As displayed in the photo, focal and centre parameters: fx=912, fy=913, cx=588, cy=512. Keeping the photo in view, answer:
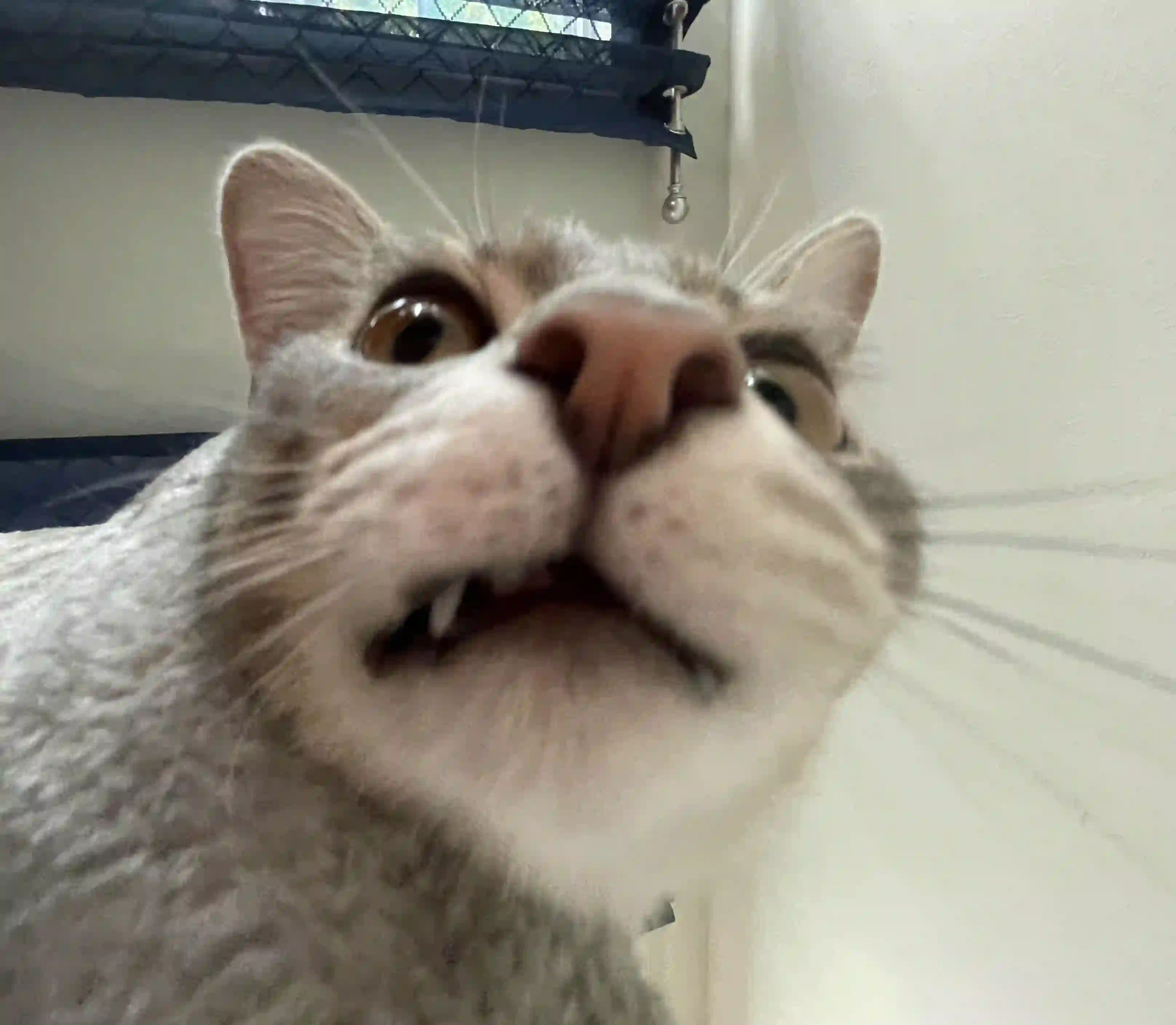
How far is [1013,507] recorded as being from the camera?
32.9 inches

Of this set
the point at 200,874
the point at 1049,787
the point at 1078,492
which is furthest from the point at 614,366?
the point at 1049,787

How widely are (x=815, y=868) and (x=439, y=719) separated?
0.95 m

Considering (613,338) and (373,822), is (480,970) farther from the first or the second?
(613,338)

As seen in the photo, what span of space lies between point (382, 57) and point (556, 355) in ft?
2.92

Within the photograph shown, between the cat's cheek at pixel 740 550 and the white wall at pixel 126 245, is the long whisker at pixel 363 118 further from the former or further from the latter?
the cat's cheek at pixel 740 550

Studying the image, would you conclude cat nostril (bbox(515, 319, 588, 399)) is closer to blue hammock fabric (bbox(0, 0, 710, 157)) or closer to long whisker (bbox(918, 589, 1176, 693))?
long whisker (bbox(918, 589, 1176, 693))

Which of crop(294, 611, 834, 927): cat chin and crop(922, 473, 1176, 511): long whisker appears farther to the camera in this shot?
crop(922, 473, 1176, 511): long whisker


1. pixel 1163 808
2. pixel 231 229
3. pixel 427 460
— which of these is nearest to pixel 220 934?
pixel 427 460

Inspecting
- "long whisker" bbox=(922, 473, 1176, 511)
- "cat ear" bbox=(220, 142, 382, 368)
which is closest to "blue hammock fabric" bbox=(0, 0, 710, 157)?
"cat ear" bbox=(220, 142, 382, 368)

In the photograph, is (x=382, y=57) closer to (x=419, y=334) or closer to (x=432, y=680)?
(x=419, y=334)

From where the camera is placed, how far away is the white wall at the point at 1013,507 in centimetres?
71

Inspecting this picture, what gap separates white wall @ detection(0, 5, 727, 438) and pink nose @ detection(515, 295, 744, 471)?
2.65ft

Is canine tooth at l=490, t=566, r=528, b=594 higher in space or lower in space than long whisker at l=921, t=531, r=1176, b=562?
higher

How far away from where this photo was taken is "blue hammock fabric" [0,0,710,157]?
3.28 ft
